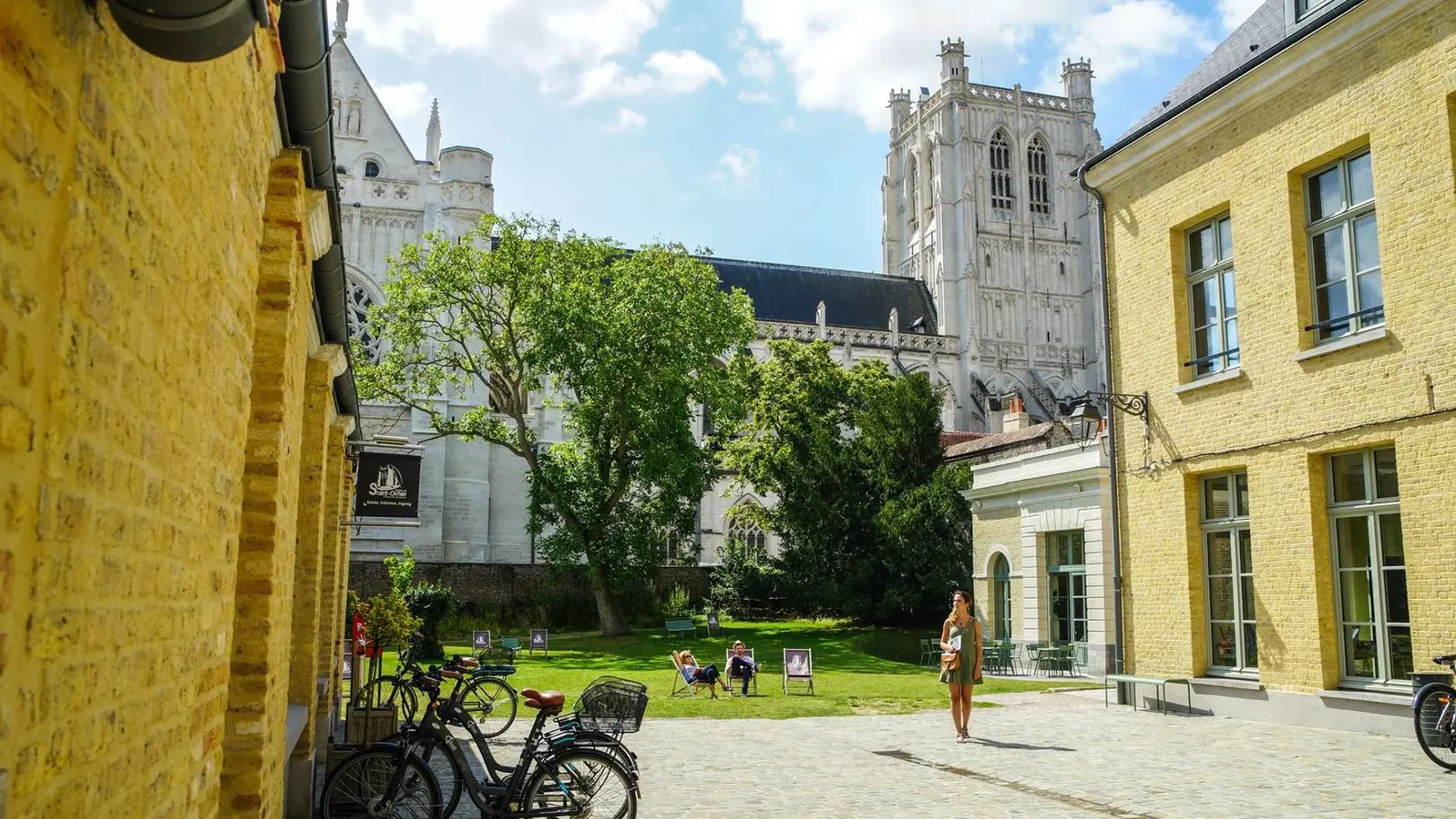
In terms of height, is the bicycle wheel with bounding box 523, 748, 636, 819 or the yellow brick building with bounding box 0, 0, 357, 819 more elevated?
the yellow brick building with bounding box 0, 0, 357, 819

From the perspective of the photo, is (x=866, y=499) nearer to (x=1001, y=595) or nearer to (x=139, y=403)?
(x=1001, y=595)

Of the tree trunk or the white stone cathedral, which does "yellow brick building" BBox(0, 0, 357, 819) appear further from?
the white stone cathedral

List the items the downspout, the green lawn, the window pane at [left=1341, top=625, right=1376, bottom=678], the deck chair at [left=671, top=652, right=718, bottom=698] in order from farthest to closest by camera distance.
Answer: the deck chair at [left=671, top=652, right=718, bottom=698] → the green lawn → the downspout → the window pane at [left=1341, top=625, right=1376, bottom=678]

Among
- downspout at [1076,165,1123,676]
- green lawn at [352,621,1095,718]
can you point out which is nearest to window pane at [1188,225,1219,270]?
downspout at [1076,165,1123,676]

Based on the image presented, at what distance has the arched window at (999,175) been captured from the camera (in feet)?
223

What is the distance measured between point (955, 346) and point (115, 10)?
6376 centimetres

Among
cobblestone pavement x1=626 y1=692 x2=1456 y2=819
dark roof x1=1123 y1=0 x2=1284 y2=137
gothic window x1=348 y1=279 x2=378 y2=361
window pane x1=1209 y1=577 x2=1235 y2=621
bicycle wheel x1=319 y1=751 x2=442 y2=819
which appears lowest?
cobblestone pavement x1=626 y1=692 x2=1456 y2=819

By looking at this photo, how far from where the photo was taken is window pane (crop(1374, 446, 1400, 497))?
11.3 meters

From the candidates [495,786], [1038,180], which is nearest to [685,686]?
[495,786]

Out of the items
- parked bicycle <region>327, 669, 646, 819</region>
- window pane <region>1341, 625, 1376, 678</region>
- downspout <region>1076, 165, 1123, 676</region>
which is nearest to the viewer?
parked bicycle <region>327, 669, 646, 819</region>

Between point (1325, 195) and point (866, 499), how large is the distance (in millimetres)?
20947

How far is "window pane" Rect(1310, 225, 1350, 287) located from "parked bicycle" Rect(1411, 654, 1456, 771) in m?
4.51

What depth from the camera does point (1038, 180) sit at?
6875 centimetres

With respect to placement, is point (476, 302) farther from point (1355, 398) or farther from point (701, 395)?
point (1355, 398)
